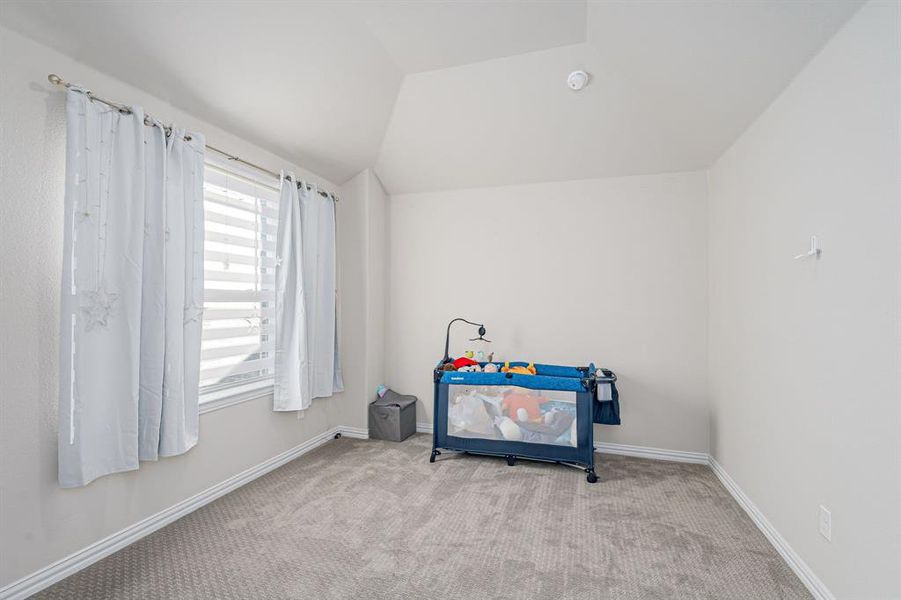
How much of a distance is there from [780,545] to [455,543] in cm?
151

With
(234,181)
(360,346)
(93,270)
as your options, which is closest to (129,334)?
(93,270)

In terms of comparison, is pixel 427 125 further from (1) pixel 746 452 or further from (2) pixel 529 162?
(1) pixel 746 452

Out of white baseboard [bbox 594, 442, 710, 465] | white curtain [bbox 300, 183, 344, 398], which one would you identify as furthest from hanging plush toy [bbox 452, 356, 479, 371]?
white baseboard [bbox 594, 442, 710, 465]

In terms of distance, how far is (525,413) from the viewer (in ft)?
9.33

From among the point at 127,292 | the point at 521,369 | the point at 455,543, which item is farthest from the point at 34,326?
the point at 521,369

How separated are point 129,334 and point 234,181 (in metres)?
1.19

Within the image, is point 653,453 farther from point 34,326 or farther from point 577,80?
point 34,326

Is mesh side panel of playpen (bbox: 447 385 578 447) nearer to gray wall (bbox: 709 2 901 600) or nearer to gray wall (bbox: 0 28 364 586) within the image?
gray wall (bbox: 709 2 901 600)

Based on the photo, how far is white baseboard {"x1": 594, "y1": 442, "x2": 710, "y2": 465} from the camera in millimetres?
3020

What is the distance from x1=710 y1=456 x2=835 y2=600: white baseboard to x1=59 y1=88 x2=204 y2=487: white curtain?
2.92m

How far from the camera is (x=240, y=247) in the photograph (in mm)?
2689

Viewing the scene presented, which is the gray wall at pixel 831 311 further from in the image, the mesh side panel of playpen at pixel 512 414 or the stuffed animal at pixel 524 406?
the stuffed animal at pixel 524 406

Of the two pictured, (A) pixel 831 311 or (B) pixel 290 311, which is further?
(B) pixel 290 311

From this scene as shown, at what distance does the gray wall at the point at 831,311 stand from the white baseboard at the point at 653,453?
587 millimetres
